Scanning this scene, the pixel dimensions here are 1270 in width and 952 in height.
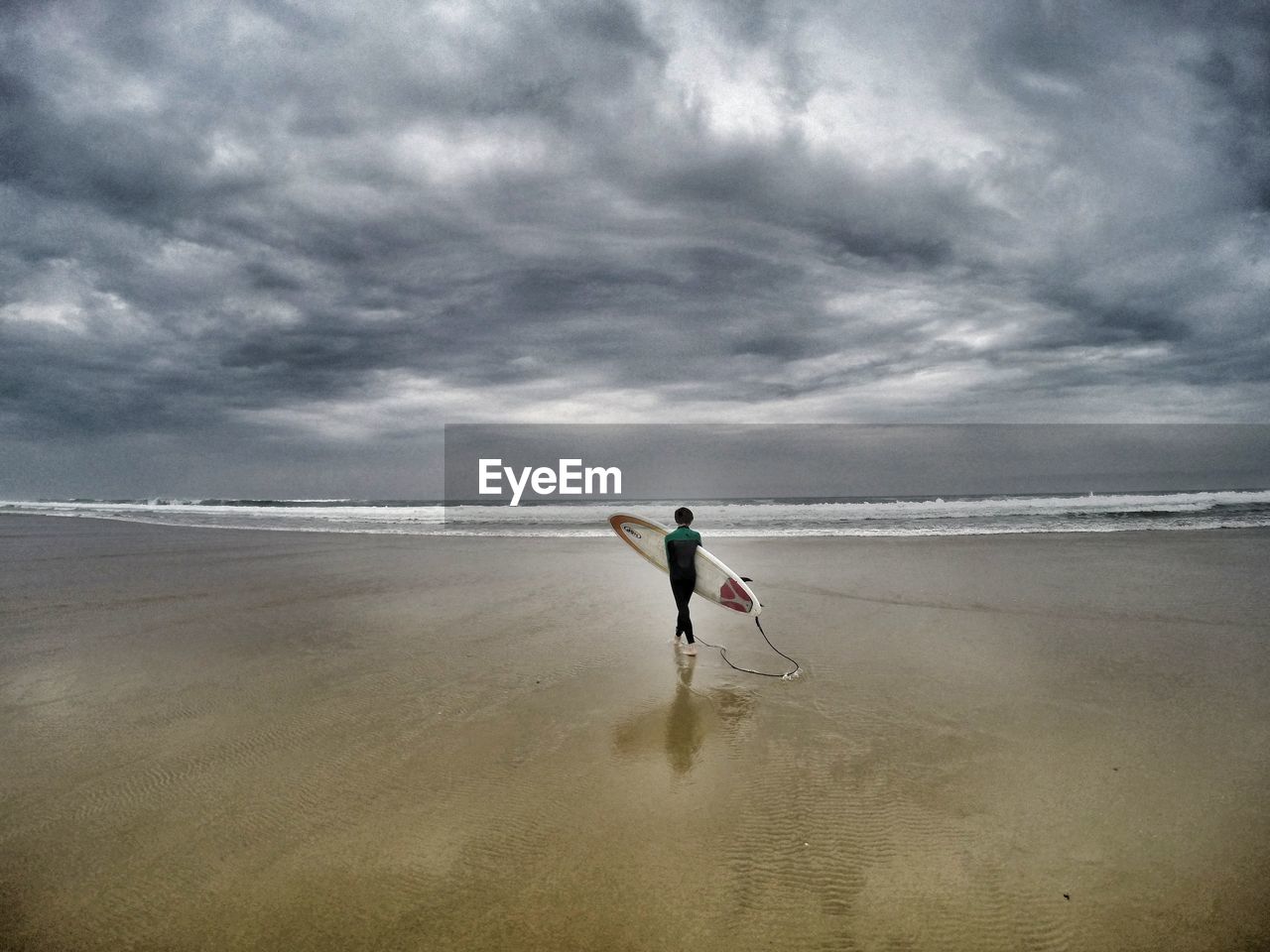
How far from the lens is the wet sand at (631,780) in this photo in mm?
2824

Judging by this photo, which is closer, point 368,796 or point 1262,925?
point 1262,925

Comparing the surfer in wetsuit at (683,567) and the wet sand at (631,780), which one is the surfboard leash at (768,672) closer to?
the wet sand at (631,780)

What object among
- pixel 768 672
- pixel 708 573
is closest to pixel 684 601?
pixel 708 573

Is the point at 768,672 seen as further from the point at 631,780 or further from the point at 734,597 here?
the point at 631,780

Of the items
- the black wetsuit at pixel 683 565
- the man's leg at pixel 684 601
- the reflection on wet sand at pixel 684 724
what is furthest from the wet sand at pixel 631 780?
the black wetsuit at pixel 683 565

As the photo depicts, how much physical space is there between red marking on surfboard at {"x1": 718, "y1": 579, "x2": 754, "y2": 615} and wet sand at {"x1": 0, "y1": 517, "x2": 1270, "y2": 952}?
396mm

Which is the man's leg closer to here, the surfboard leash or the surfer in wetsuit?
the surfer in wetsuit

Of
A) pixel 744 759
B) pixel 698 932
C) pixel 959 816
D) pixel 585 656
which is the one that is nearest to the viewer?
pixel 698 932

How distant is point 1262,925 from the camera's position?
275 centimetres

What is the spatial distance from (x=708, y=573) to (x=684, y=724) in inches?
141

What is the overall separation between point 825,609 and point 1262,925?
6.49 meters

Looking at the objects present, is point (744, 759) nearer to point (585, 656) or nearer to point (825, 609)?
point (585, 656)

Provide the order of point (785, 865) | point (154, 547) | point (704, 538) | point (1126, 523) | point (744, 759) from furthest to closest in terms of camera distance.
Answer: point (1126, 523) < point (704, 538) < point (154, 547) < point (744, 759) < point (785, 865)

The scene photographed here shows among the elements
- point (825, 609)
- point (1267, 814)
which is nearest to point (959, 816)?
point (1267, 814)
